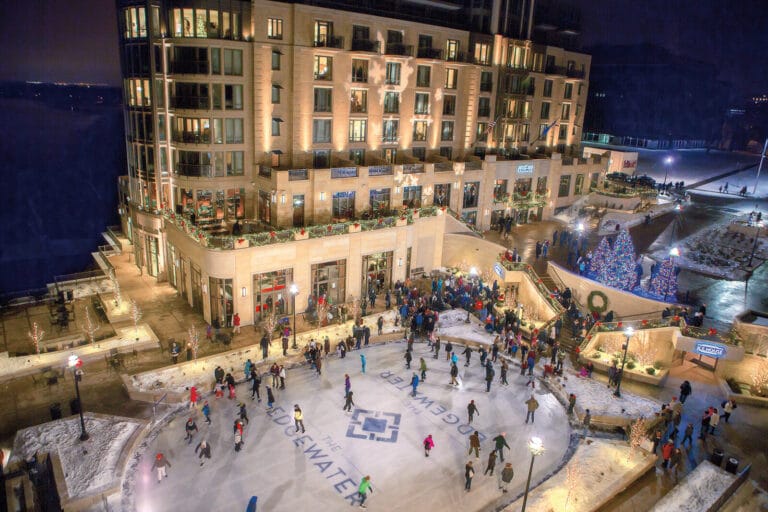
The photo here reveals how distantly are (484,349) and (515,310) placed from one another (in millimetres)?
7602

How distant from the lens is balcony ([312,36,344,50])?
36594 mm

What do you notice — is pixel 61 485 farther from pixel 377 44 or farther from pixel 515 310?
pixel 377 44

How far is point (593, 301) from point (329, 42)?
25.1 meters

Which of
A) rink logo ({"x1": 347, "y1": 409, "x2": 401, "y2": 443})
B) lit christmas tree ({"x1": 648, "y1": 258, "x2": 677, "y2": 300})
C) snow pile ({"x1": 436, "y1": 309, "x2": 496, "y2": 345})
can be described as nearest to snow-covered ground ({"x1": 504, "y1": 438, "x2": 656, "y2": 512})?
rink logo ({"x1": 347, "y1": 409, "x2": 401, "y2": 443})

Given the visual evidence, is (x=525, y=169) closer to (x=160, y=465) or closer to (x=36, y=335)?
(x=36, y=335)

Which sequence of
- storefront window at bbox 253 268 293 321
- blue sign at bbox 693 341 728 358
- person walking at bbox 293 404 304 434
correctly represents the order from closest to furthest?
person walking at bbox 293 404 304 434, blue sign at bbox 693 341 728 358, storefront window at bbox 253 268 293 321

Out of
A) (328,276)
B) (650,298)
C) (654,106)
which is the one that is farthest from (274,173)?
(654,106)

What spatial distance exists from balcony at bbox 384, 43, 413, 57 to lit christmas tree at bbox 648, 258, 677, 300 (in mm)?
23623

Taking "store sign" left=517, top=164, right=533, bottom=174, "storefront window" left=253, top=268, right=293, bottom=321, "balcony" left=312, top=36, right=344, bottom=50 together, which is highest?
"balcony" left=312, top=36, right=344, bottom=50

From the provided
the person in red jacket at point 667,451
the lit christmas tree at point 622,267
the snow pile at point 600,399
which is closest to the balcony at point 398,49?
the lit christmas tree at point 622,267

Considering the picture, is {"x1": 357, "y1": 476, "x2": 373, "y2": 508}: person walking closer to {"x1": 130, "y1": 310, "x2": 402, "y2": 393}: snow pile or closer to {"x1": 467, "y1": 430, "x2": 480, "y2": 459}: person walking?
{"x1": 467, "y1": 430, "x2": 480, "y2": 459}: person walking

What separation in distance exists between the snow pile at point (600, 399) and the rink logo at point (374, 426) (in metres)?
8.66

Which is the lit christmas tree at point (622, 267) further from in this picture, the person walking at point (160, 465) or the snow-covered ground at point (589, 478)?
the person walking at point (160, 465)

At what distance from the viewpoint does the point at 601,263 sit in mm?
35156
